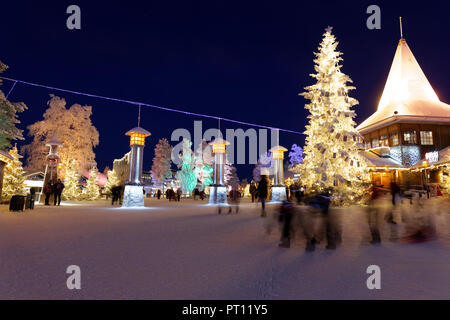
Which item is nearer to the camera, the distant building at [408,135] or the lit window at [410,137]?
the distant building at [408,135]

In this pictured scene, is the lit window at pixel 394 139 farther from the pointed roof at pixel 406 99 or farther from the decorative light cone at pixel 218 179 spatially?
the decorative light cone at pixel 218 179

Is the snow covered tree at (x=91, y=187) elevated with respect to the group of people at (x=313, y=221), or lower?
elevated

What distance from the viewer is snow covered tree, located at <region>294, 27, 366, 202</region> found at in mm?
16391

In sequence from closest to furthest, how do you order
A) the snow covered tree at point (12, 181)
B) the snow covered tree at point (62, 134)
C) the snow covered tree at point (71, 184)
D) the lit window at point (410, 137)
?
the snow covered tree at point (12, 181)
the snow covered tree at point (71, 184)
the lit window at point (410, 137)
the snow covered tree at point (62, 134)

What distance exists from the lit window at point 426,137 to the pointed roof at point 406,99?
1.37 metres

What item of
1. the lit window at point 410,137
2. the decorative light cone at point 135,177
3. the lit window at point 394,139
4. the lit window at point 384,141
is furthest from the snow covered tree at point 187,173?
the lit window at point 410,137

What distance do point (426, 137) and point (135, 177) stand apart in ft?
95.1

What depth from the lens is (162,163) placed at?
163ft

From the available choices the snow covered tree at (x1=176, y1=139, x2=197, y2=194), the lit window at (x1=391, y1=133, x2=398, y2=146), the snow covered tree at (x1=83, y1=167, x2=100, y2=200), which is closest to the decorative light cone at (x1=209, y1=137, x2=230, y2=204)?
the snow covered tree at (x1=83, y1=167, x2=100, y2=200)

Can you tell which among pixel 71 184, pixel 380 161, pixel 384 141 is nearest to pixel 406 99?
pixel 384 141

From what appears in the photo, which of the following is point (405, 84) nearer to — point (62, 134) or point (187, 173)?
point (187, 173)

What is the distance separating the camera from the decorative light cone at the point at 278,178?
22.8 m

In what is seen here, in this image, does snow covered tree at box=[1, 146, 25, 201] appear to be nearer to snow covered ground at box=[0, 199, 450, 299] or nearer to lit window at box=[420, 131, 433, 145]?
snow covered ground at box=[0, 199, 450, 299]

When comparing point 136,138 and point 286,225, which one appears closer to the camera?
point 286,225
